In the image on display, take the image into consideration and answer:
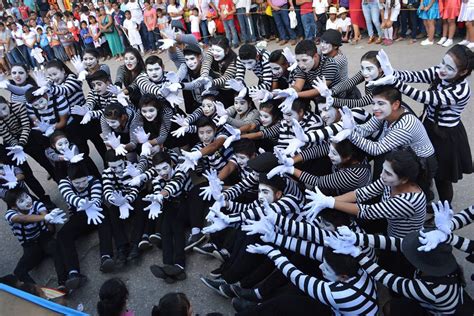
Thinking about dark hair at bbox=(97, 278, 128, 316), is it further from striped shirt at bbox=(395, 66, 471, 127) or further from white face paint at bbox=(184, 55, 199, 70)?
white face paint at bbox=(184, 55, 199, 70)

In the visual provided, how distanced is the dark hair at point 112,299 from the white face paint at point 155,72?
8.07 ft

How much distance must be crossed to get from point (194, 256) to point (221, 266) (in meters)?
0.40

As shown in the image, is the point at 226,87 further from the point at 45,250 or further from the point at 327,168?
the point at 45,250

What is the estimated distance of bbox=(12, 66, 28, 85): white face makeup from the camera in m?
4.84

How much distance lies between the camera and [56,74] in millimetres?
4738

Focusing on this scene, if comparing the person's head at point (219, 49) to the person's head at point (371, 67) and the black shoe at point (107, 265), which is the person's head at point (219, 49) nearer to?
the person's head at point (371, 67)

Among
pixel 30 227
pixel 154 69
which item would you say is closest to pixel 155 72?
pixel 154 69

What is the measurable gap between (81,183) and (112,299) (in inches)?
65.0

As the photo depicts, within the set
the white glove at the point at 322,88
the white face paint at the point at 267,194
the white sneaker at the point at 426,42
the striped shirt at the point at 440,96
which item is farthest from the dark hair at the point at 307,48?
the white sneaker at the point at 426,42

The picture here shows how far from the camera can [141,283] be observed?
3525mm

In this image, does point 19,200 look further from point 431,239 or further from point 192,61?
point 431,239

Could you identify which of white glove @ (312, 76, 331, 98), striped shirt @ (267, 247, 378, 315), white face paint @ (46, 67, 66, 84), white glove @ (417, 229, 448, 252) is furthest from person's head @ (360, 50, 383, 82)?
white face paint @ (46, 67, 66, 84)

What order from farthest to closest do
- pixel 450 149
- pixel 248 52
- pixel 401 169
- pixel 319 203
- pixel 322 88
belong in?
pixel 248 52
pixel 322 88
pixel 450 149
pixel 319 203
pixel 401 169

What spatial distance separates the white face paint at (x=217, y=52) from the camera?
4.44 metres
